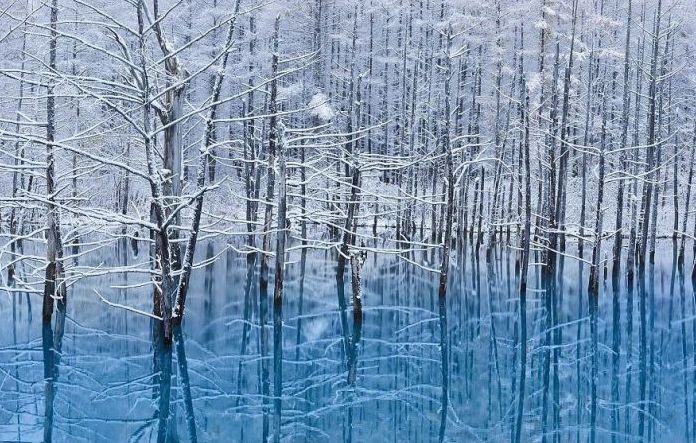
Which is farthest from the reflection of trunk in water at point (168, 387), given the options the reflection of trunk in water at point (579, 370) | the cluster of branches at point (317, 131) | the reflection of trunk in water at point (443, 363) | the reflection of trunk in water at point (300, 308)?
the reflection of trunk in water at point (579, 370)

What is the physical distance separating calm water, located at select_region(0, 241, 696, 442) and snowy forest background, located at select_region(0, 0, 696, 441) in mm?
201

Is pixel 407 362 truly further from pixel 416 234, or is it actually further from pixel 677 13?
pixel 677 13

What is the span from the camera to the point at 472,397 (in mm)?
10578

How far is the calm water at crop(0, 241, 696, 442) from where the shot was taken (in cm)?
917

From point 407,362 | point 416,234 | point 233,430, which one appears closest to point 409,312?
point 407,362

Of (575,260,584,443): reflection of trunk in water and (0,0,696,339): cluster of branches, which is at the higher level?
(0,0,696,339): cluster of branches

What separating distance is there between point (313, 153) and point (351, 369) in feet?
88.7

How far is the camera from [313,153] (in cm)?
3841

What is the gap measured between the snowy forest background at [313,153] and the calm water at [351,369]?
0.66ft

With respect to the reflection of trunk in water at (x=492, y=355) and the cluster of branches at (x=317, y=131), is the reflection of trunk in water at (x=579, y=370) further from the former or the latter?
the cluster of branches at (x=317, y=131)

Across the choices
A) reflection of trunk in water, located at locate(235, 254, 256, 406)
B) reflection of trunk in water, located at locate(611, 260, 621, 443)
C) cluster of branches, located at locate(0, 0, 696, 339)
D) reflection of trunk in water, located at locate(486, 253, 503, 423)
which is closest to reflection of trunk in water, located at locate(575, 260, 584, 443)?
reflection of trunk in water, located at locate(611, 260, 621, 443)

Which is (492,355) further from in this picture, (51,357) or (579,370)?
(51,357)

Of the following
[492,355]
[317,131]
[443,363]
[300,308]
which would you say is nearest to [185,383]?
[443,363]

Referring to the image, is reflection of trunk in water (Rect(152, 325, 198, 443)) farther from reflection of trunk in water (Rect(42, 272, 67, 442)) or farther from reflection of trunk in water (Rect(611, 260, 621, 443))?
reflection of trunk in water (Rect(611, 260, 621, 443))
